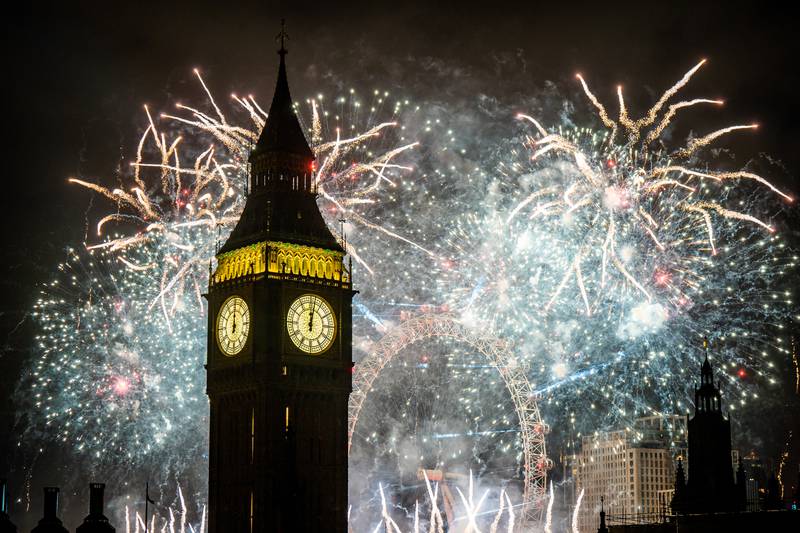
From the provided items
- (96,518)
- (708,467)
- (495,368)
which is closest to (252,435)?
(96,518)

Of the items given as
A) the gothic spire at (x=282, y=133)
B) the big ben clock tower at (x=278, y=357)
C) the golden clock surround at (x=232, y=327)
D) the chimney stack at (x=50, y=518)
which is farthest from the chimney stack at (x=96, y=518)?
the gothic spire at (x=282, y=133)

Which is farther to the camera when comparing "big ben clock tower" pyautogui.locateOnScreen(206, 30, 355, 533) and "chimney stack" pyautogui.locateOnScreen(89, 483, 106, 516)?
"chimney stack" pyautogui.locateOnScreen(89, 483, 106, 516)

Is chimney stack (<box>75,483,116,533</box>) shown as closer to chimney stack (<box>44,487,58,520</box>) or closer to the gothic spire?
chimney stack (<box>44,487,58,520</box>)

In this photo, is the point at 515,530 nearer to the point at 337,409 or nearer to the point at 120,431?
the point at 120,431

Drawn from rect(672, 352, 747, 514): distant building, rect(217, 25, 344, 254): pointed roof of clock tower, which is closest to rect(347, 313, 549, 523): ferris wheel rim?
rect(672, 352, 747, 514): distant building

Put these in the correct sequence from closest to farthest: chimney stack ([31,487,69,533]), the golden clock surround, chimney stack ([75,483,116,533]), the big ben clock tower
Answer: the big ben clock tower < the golden clock surround < chimney stack ([75,483,116,533]) < chimney stack ([31,487,69,533])

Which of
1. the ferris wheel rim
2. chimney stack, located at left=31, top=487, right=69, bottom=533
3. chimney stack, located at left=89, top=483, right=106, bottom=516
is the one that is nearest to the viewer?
chimney stack, located at left=31, top=487, right=69, bottom=533

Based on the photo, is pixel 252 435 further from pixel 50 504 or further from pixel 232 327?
pixel 50 504

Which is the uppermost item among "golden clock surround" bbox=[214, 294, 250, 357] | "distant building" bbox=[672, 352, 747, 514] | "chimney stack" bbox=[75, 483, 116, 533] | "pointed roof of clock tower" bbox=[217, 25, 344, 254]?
"pointed roof of clock tower" bbox=[217, 25, 344, 254]
